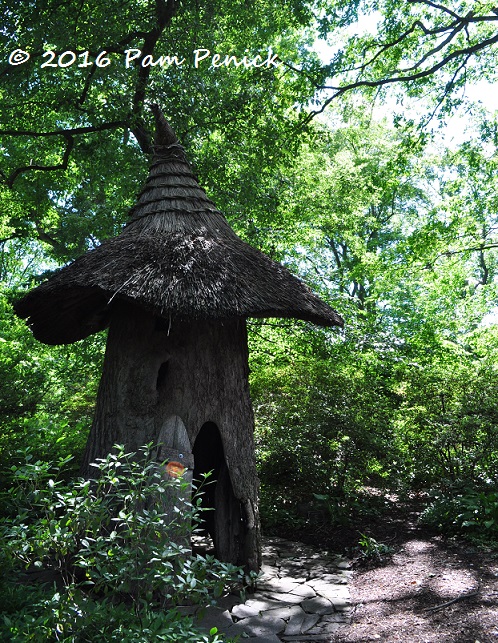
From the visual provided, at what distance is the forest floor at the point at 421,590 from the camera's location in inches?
153

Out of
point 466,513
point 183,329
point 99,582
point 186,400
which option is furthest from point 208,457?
point 99,582

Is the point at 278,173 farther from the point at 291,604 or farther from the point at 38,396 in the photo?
the point at 291,604

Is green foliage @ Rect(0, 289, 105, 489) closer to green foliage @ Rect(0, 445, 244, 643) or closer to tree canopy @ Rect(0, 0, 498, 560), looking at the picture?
tree canopy @ Rect(0, 0, 498, 560)

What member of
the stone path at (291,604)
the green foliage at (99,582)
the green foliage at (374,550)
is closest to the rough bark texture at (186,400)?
the stone path at (291,604)

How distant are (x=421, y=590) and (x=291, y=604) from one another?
3.61ft

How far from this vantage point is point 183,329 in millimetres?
5430

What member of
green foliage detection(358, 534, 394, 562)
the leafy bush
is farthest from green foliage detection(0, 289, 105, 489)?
the leafy bush

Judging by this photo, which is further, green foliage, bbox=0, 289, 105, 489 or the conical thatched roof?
green foliage, bbox=0, 289, 105, 489

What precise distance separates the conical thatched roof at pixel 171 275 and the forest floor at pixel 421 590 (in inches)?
97.9

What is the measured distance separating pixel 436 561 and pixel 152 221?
4.42 meters

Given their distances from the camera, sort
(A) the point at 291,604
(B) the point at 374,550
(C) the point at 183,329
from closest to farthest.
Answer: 1. (A) the point at 291,604
2. (C) the point at 183,329
3. (B) the point at 374,550

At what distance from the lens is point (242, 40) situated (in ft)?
35.7

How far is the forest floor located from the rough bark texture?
1219mm

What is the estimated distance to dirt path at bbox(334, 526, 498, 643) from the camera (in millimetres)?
3857
